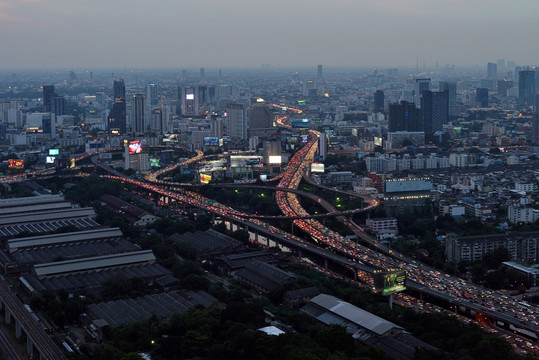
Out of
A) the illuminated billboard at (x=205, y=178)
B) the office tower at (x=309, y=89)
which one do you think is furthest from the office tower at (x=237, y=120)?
the office tower at (x=309, y=89)

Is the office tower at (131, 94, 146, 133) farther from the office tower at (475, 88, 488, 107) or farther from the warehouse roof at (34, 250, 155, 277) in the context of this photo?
the office tower at (475, 88, 488, 107)

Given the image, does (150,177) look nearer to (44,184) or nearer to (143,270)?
(44,184)

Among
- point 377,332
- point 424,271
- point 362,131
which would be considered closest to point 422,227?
point 424,271

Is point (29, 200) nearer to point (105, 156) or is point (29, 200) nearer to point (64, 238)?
point (64, 238)

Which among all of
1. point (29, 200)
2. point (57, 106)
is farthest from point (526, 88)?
point (29, 200)

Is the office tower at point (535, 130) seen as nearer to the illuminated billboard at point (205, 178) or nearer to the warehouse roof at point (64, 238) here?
the illuminated billboard at point (205, 178)

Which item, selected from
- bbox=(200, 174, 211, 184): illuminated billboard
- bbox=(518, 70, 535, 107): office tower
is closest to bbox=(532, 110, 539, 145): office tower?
bbox=(200, 174, 211, 184): illuminated billboard
